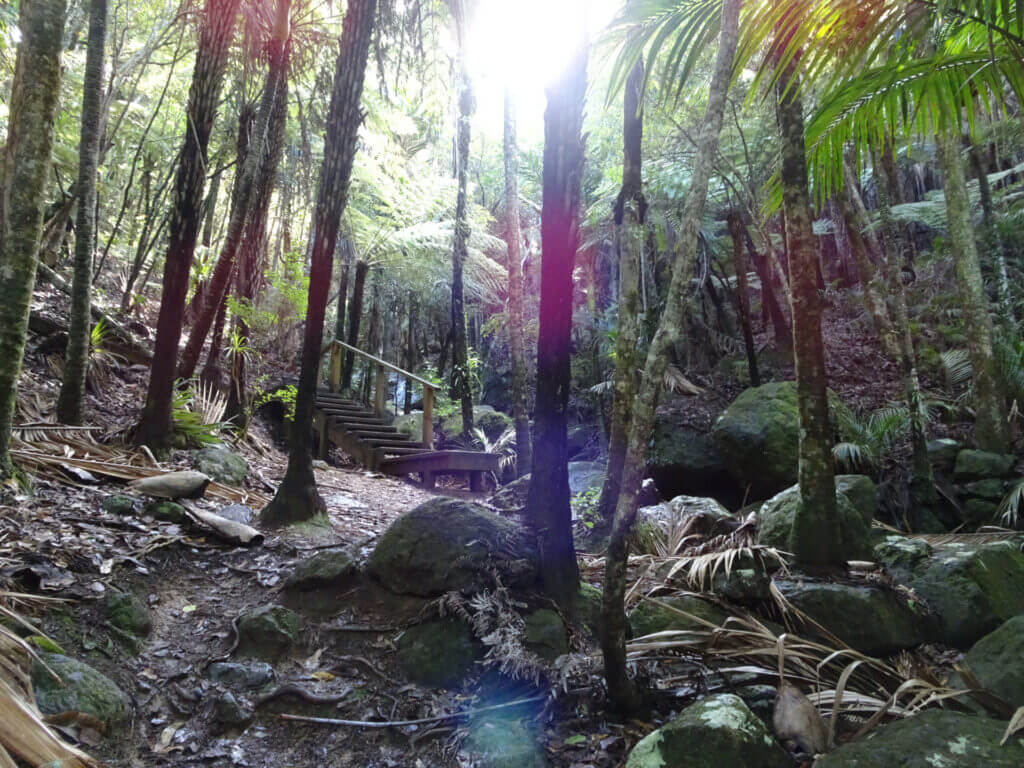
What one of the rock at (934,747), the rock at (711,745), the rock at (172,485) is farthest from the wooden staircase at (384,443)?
the rock at (934,747)

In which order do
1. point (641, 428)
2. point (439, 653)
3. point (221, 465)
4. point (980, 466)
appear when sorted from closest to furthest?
point (641, 428), point (439, 653), point (221, 465), point (980, 466)

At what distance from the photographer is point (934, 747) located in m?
1.97

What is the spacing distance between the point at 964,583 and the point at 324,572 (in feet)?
13.4

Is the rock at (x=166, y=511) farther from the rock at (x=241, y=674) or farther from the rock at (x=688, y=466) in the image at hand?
the rock at (x=688, y=466)

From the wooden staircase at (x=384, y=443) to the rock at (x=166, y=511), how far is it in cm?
512

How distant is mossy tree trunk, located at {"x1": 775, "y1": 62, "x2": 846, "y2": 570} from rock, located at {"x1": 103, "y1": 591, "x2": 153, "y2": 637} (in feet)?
12.5

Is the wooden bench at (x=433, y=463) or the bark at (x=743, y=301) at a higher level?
the bark at (x=743, y=301)

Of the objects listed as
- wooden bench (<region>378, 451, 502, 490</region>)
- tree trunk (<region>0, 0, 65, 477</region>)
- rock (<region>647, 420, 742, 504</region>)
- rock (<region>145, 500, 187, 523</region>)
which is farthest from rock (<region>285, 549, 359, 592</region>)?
rock (<region>647, 420, 742, 504</region>)

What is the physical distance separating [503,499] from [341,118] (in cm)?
449

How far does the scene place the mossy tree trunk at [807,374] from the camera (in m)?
3.70

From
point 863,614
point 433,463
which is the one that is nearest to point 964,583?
point 863,614

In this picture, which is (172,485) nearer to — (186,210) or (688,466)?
(186,210)

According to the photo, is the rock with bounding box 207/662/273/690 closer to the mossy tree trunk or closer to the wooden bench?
the mossy tree trunk

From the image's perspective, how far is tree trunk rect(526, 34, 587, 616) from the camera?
11.6 ft
